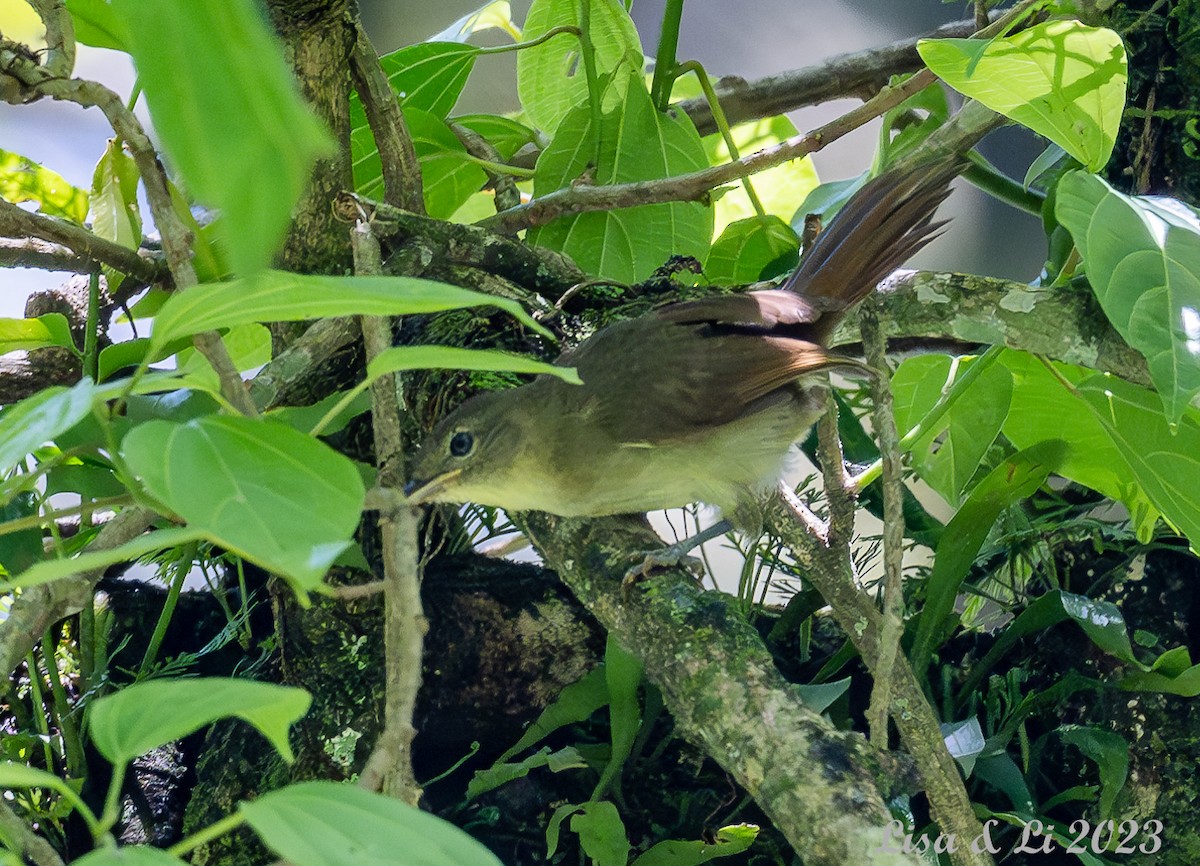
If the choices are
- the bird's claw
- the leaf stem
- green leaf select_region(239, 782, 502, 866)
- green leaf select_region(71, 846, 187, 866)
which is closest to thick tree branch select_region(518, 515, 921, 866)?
the bird's claw

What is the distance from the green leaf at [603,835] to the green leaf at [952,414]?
63cm

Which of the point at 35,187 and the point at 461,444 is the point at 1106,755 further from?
the point at 35,187

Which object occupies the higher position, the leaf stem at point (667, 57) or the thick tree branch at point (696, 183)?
the leaf stem at point (667, 57)

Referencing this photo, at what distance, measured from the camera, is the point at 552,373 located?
53 cm

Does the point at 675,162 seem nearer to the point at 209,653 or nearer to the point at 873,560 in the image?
the point at 873,560

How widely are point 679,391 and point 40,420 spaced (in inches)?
36.9

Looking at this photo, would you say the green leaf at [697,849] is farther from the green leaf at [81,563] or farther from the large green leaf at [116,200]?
the large green leaf at [116,200]

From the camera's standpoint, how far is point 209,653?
1533 mm

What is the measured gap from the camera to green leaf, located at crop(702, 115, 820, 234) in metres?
1.95

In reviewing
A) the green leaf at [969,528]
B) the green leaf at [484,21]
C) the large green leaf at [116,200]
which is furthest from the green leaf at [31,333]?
the green leaf at [969,528]

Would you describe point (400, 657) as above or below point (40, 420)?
below

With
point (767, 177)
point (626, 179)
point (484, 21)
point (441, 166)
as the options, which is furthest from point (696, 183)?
point (484, 21)

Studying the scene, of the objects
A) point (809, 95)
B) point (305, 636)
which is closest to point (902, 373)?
point (809, 95)

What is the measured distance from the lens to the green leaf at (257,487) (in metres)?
0.42
